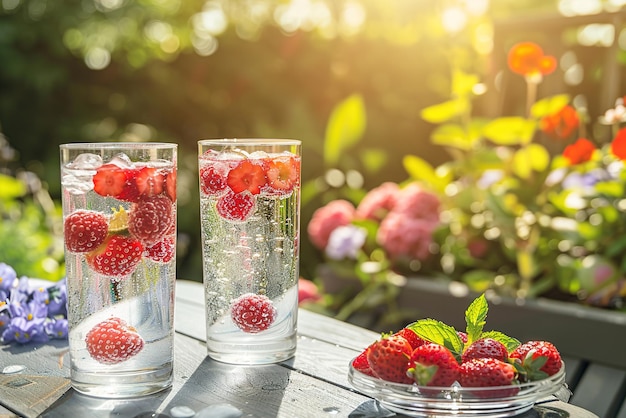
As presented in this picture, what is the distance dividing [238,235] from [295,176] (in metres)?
0.12

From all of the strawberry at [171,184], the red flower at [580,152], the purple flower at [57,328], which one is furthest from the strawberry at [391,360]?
the red flower at [580,152]

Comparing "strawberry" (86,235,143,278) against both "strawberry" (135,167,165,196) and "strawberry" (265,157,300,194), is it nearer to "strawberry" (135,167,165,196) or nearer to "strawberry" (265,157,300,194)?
"strawberry" (135,167,165,196)

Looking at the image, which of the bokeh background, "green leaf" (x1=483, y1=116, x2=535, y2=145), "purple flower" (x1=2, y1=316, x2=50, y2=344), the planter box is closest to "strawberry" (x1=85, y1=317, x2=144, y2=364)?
"purple flower" (x1=2, y1=316, x2=50, y2=344)

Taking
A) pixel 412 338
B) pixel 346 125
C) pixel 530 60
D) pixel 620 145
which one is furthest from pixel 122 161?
pixel 346 125

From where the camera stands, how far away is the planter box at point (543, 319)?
2127 mm

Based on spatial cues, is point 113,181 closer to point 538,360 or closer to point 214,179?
point 214,179

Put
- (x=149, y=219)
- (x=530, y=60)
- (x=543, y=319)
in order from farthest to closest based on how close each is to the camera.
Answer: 1. (x=530, y=60)
2. (x=543, y=319)
3. (x=149, y=219)

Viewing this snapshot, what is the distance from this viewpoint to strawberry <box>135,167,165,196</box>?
3.55 ft

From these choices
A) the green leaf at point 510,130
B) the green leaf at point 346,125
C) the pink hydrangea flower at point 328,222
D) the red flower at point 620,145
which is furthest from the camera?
the green leaf at point 346,125

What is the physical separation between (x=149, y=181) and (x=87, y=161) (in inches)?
3.3

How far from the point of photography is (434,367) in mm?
991

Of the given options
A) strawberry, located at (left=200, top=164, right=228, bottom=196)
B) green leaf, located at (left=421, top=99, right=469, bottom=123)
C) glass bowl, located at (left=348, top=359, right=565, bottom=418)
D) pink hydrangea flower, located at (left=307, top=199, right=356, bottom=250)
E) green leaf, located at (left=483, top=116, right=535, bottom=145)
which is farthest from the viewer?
pink hydrangea flower, located at (left=307, top=199, right=356, bottom=250)

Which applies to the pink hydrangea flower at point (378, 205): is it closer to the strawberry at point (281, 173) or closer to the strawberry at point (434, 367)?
the strawberry at point (281, 173)

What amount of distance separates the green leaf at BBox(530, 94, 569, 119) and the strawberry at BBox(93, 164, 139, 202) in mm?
1672
